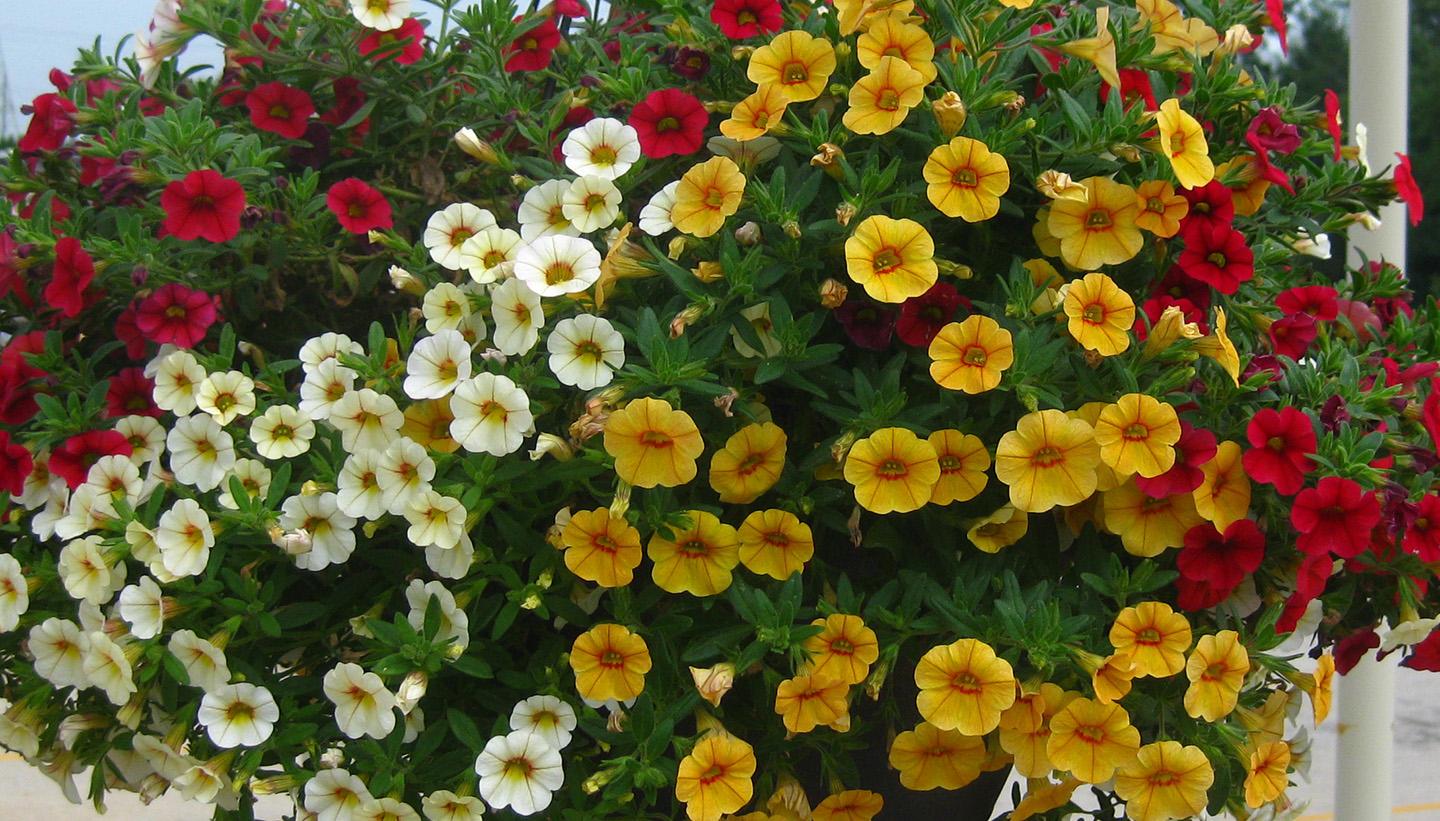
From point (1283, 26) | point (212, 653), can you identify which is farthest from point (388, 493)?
point (1283, 26)

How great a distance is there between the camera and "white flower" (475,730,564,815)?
1.08m

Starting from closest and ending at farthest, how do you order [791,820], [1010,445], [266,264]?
[1010,445] → [791,820] → [266,264]

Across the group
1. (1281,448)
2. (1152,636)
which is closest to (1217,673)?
(1152,636)

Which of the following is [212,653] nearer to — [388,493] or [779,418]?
[388,493]

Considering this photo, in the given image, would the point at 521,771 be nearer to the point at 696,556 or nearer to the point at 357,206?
the point at 696,556

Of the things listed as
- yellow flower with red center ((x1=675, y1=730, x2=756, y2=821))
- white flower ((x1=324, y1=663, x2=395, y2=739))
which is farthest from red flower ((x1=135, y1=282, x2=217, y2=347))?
yellow flower with red center ((x1=675, y1=730, x2=756, y2=821))

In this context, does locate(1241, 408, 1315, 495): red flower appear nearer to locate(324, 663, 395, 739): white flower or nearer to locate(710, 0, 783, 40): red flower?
locate(710, 0, 783, 40): red flower

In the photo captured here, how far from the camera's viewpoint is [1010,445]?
3.44 feet

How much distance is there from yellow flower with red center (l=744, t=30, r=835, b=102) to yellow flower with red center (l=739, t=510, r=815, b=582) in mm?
363

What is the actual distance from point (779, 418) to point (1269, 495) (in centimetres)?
42

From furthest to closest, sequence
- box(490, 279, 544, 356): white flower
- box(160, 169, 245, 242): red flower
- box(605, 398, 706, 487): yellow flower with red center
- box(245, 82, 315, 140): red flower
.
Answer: box(245, 82, 315, 140): red flower
box(160, 169, 245, 242): red flower
box(490, 279, 544, 356): white flower
box(605, 398, 706, 487): yellow flower with red center

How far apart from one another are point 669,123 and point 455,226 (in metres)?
0.21

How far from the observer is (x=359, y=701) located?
110 cm

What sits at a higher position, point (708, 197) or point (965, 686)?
point (708, 197)
